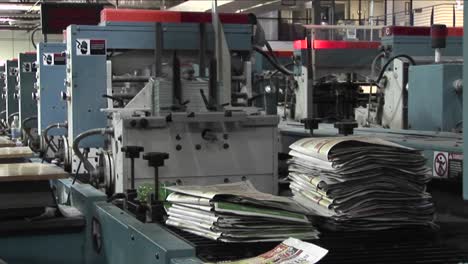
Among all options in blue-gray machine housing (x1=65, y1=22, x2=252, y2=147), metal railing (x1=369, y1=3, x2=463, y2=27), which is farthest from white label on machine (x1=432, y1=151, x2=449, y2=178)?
metal railing (x1=369, y1=3, x2=463, y2=27)

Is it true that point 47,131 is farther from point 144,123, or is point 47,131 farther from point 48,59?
point 144,123

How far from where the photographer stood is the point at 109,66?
393 cm

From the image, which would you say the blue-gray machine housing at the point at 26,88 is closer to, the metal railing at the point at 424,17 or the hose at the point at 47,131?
the hose at the point at 47,131

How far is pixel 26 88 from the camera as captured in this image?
699cm

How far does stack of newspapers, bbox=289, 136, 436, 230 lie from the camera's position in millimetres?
1536

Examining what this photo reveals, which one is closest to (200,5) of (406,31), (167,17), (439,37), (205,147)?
(406,31)

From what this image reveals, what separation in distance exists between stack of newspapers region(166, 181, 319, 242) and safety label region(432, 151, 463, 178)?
1.13 m

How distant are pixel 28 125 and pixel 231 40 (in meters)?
3.75

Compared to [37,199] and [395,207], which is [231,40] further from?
[395,207]

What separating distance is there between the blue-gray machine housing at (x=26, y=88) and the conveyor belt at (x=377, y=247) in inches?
230

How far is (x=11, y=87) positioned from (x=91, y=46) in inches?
200

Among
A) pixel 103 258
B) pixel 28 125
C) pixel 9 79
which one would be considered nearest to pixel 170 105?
pixel 103 258

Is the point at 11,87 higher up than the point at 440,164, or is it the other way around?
the point at 11,87

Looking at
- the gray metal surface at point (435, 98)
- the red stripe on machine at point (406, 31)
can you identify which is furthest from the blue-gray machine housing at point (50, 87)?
the gray metal surface at point (435, 98)
